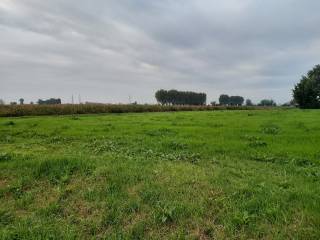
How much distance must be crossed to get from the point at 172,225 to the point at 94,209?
1.65 m

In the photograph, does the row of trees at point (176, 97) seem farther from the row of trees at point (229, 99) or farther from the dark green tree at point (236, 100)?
the dark green tree at point (236, 100)

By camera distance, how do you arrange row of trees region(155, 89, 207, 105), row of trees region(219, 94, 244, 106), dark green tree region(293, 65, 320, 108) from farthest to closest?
row of trees region(219, 94, 244, 106), row of trees region(155, 89, 207, 105), dark green tree region(293, 65, 320, 108)

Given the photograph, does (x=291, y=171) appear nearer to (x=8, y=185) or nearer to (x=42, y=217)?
(x=42, y=217)

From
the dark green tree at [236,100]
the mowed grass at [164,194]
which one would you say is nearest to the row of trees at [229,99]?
the dark green tree at [236,100]

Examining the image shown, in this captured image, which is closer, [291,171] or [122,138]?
[291,171]

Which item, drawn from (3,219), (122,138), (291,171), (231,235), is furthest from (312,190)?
(122,138)

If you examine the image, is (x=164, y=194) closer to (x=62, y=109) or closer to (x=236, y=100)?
(x=62, y=109)

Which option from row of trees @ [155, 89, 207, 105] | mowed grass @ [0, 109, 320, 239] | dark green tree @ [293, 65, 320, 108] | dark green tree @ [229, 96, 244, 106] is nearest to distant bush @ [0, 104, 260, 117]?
dark green tree @ [293, 65, 320, 108]

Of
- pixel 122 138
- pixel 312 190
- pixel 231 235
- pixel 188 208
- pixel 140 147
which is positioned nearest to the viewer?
pixel 231 235

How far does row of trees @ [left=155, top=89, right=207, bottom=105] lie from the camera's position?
421 feet

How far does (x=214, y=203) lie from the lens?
616cm

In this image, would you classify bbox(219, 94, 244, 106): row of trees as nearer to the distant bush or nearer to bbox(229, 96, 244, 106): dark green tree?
bbox(229, 96, 244, 106): dark green tree

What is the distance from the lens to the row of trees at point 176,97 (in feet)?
421

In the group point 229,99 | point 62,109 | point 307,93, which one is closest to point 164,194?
point 62,109
